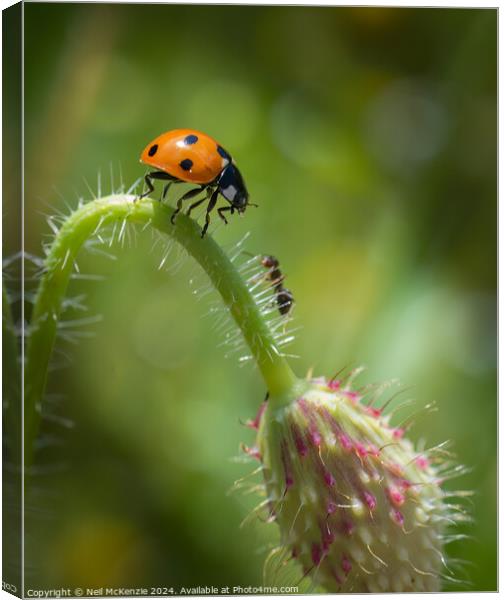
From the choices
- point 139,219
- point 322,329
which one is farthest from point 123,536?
point 139,219

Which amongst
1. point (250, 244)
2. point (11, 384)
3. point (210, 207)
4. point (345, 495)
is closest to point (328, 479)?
point (345, 495)

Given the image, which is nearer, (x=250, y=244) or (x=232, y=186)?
(x=232, y=186)

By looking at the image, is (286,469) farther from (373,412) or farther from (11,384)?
(11,384)

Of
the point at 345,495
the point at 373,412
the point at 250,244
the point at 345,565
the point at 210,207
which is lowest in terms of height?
the point at 345,565

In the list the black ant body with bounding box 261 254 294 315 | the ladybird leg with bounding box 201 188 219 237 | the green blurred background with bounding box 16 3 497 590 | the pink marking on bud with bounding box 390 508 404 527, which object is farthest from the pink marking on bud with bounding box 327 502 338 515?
the green blurred background with bounding box 16 3 497 590

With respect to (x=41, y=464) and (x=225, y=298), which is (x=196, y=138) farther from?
(x=41, y=464)

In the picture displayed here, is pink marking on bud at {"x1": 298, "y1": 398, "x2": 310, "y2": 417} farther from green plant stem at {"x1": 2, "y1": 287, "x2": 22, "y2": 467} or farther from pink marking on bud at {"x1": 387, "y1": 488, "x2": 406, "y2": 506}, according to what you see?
green plant stem at {"x1": 2, "y1": 287, "x2": 22, "y2": 467}
